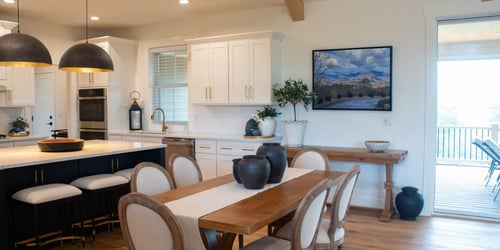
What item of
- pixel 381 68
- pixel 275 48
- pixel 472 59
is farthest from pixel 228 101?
pixel 472 59

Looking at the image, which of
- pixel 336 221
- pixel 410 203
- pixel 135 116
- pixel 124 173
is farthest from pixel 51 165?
pixel 410 203

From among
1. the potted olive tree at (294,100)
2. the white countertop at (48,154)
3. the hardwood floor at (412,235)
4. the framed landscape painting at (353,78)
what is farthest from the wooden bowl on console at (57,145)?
the framed landscape painting at (353,78)

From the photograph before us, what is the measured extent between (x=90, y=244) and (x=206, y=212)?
7.27 feet

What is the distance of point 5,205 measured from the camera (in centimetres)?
327

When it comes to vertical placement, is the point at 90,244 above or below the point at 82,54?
below

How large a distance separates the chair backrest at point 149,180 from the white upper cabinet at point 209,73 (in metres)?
2.77

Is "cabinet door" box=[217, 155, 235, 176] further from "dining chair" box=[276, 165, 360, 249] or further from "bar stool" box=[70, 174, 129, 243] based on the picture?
"dining chair" box=[276, 165, 360, 249]

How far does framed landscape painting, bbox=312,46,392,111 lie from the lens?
489 centimetres

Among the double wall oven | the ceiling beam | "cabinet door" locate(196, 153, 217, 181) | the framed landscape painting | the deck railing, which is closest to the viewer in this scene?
the framed landscape painting

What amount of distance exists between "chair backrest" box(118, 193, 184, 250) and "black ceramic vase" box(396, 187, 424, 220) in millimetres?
3318

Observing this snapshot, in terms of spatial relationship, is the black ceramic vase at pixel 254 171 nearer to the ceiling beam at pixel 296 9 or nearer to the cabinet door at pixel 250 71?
the cabinet door at pixel 250 71

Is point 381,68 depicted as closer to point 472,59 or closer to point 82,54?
point 82,54

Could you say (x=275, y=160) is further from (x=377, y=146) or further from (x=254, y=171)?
(x=377, y=146)

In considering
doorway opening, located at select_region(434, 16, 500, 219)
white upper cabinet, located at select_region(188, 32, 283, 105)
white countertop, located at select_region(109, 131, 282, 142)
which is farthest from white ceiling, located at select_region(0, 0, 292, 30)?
doorway opening, located at select_region(434, 16, 500, 219)
